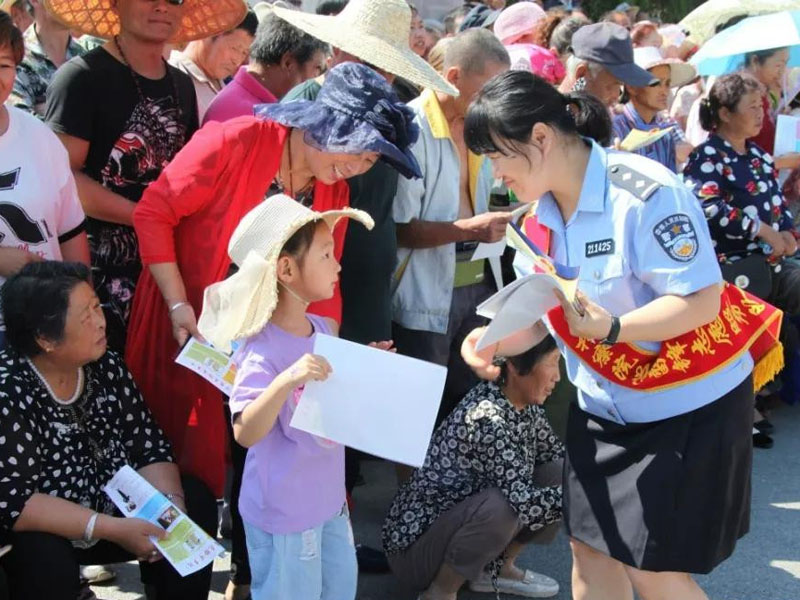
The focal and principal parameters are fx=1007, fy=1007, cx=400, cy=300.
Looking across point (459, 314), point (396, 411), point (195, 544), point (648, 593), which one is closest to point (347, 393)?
point (396, 411)

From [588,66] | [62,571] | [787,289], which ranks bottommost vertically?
[787,289]

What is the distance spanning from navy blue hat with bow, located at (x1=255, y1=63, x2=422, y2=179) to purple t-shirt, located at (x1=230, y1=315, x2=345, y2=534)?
0.63 metres

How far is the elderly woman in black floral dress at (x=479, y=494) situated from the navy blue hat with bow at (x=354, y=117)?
0.85 meters

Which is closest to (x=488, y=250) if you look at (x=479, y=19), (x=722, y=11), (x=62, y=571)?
(x=62, y=571)

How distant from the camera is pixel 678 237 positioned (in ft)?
7.79

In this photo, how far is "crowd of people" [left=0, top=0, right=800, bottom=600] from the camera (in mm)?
2520

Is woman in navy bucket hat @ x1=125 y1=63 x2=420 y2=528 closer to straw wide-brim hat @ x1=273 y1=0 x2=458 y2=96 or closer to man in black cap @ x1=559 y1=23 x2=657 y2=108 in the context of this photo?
straw wide-brim hat @ x1=273 y1=0 x2=458 y2=96

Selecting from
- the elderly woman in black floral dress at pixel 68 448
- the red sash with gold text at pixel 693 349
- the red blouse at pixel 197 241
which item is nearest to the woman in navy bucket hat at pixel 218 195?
the red blouse at pixel 197 241

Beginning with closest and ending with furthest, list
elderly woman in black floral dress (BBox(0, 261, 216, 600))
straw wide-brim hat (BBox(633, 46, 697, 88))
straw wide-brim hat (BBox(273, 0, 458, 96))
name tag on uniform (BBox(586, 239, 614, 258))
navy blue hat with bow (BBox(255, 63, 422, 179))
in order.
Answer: name tag on uniform (BBox(586, 239, 614, 258)) < elderly woman in black floral dress (BBox(0, 261, 216, 600)) < navy blue hat with bow (BBox(255, 63, 422, 179)) < straw wide-brim hat (BBox(273, 0, 458, 96)) < straw wide-brim hat (BBox(633, 46, 697, 88))

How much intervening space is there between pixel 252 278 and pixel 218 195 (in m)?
0.58

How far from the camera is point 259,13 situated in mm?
5309

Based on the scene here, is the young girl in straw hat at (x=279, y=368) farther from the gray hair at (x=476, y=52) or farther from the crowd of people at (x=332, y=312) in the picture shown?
the gray hair at (x=476, y=52)

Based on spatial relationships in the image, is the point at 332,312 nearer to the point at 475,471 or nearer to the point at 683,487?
the point at 475,471

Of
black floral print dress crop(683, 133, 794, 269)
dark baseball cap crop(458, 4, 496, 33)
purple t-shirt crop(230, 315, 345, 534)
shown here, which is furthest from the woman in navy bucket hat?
dark baseball cap crop(458, 4, 496, 33)
